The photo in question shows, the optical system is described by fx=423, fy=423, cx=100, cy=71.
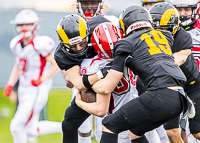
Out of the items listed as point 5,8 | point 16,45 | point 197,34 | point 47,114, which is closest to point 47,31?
point 5,8

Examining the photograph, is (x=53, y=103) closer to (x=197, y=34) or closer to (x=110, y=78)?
(x=197, y=34)

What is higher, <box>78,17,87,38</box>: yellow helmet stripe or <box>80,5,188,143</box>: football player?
<box>78,17,87,38</box>: yellow helmet stripe

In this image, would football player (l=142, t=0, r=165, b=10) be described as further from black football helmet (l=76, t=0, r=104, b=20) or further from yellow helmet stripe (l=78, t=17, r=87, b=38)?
yellow helmet stripe (l=78, t=17, r=87, b=38)

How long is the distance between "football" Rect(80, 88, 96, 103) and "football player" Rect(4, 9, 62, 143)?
2.11 meters

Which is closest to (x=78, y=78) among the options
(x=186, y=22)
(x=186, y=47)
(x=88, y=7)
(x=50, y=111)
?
(x=186, y=47)

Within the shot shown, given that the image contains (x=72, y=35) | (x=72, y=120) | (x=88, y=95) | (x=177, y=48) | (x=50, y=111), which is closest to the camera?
(x=72, y=35)

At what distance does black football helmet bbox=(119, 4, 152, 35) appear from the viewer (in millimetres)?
3781

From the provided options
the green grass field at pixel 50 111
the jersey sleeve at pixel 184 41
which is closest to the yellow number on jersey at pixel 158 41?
the jersey sleeve at pixel 184 41

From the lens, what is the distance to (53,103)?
1045 centimetres

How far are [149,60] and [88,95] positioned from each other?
770mm

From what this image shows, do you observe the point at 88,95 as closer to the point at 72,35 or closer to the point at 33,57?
the point at 72,35

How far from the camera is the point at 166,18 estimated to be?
4.38m

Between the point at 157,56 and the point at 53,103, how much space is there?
23.6ft

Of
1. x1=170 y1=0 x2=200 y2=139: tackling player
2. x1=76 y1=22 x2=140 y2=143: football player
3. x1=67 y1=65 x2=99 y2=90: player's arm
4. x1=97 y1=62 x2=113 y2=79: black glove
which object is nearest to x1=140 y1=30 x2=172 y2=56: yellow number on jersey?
x1=76 y1=22 x2=140 y2=143: football player
